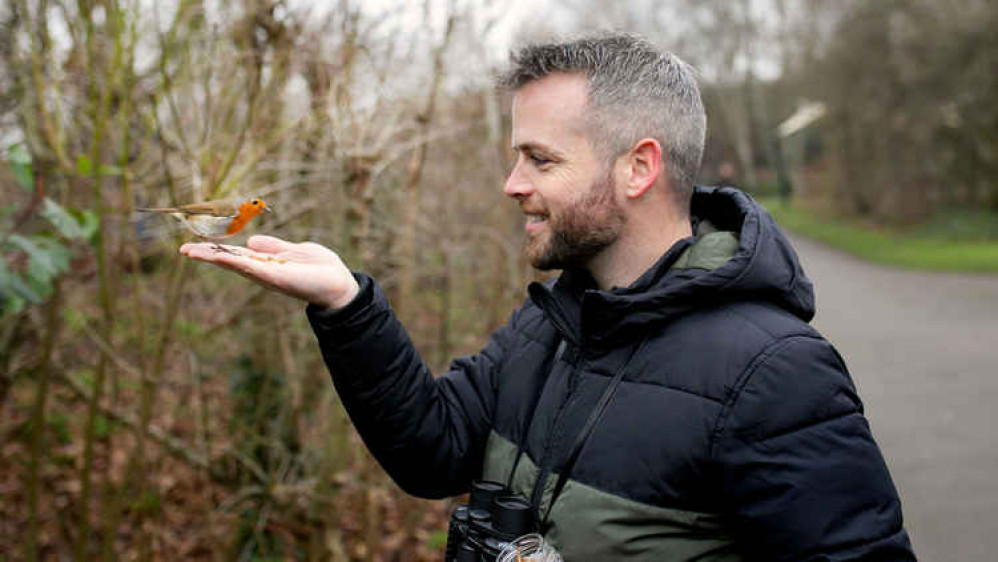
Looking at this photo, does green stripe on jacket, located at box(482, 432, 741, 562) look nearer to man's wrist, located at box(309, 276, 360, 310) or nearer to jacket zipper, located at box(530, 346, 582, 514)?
jacket zipper, located at box(530, 346, 582, 514)

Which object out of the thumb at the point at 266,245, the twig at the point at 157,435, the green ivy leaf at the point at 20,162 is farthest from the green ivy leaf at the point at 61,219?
the twig at the point at 157,435

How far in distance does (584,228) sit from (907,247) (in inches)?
749

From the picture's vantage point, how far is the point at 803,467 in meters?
1.52

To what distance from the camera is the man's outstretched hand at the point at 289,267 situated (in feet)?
5.26

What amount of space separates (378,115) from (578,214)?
2.15m

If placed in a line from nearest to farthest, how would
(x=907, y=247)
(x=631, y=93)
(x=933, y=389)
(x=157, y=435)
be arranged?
(x=631, y=93)
(x=157, y=435)
(x=933, y=389)
(x=907, y=247)

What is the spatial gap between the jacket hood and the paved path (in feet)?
12.0

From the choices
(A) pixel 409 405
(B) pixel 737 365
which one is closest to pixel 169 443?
(A) pixel 409 405

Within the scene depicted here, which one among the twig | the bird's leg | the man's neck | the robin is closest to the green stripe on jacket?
the man's neck

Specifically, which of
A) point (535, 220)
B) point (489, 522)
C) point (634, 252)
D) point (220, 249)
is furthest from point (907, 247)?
point (220, 249)

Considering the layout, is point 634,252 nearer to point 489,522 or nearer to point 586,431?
point 586,431

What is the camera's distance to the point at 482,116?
5836mm

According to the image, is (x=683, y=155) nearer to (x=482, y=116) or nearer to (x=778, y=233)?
(x=778, y=233)

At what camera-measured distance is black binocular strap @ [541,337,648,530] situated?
173cm
